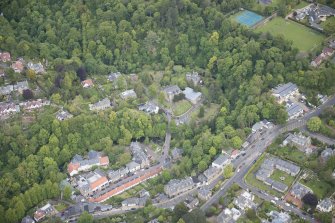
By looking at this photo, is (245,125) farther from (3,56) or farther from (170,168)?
(3,56)

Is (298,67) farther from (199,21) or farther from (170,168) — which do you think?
(170,168)

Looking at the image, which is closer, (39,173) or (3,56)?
(39,173)

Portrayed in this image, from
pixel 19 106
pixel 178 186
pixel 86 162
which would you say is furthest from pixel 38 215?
pixel 19 106

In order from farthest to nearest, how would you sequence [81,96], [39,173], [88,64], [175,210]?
1. [88,64]
2. [81,96]
3. [39,173]
4. [175,210]

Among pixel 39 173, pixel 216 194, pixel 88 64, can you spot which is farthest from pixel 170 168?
pixel 88 64

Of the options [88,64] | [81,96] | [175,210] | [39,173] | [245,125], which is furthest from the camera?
[88,64]

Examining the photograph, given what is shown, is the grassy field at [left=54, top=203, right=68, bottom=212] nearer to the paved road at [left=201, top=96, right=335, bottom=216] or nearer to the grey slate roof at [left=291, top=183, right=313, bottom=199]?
the paved road at [left=201, top=96, right=335, bottom=216]

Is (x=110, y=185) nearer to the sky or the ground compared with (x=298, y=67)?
nearer to the ground
